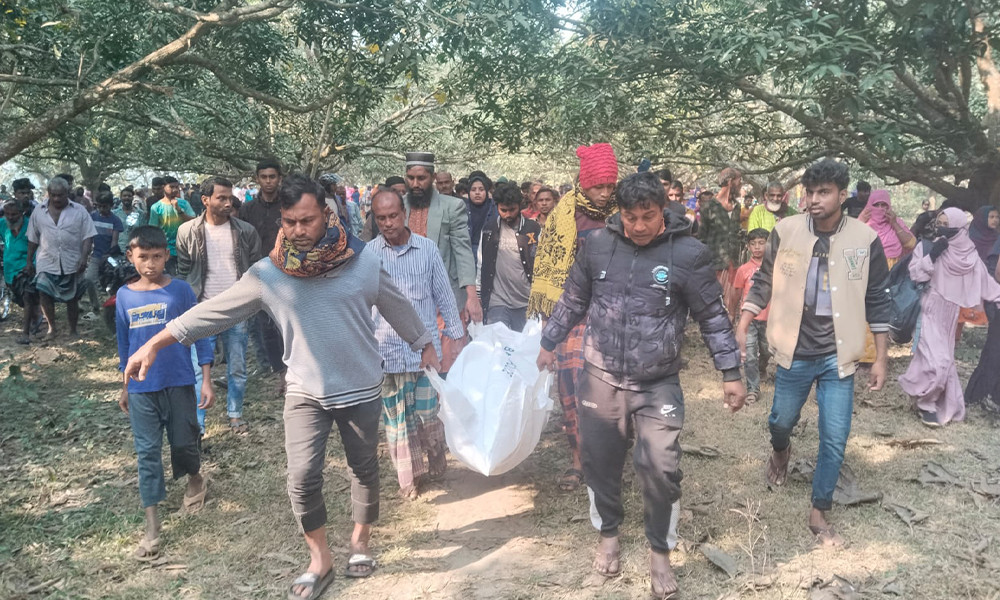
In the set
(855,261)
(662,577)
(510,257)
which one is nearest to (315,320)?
(662,577)

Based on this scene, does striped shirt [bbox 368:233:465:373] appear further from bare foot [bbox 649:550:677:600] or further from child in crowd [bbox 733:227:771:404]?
child in crowd [bbox 733:227:771:404]

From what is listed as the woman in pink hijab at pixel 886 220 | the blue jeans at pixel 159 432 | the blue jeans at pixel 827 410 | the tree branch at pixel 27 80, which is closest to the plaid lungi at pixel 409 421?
the blue jeans at pixel 159 432

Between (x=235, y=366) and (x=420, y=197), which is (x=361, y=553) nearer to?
(x=235, y=366)

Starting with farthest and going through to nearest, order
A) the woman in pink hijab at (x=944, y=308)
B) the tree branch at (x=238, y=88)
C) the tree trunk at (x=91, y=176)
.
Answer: the tree trunk at (x=91, y=176) → the tree branch at (x=238, y=88) → the woman in pink hijab at (x=944, y=308)

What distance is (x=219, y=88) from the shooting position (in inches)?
468

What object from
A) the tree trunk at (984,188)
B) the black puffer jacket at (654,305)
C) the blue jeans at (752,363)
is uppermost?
the tree trunk at (984,188)

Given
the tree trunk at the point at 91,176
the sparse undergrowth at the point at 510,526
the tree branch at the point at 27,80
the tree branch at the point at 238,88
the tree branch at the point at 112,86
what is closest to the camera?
the sparse undergrowth at the point at 510,526

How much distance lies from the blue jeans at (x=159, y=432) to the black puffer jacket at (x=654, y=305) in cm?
243

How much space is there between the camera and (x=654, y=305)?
332cm

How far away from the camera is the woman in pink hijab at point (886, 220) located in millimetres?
6746

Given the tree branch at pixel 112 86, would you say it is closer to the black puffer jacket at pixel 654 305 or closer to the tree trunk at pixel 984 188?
the black puffer jacket at pixel 654 305

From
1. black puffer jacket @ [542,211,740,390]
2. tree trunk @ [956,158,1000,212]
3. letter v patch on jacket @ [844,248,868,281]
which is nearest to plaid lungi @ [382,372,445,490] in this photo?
black puffer jacket @ [542,211,740,390]

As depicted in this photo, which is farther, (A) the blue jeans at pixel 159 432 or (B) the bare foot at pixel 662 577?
(A) the blue jeans at pixel 159 432

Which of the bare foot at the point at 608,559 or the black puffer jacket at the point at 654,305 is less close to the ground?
the black puffer jacket at the point at 654,305
